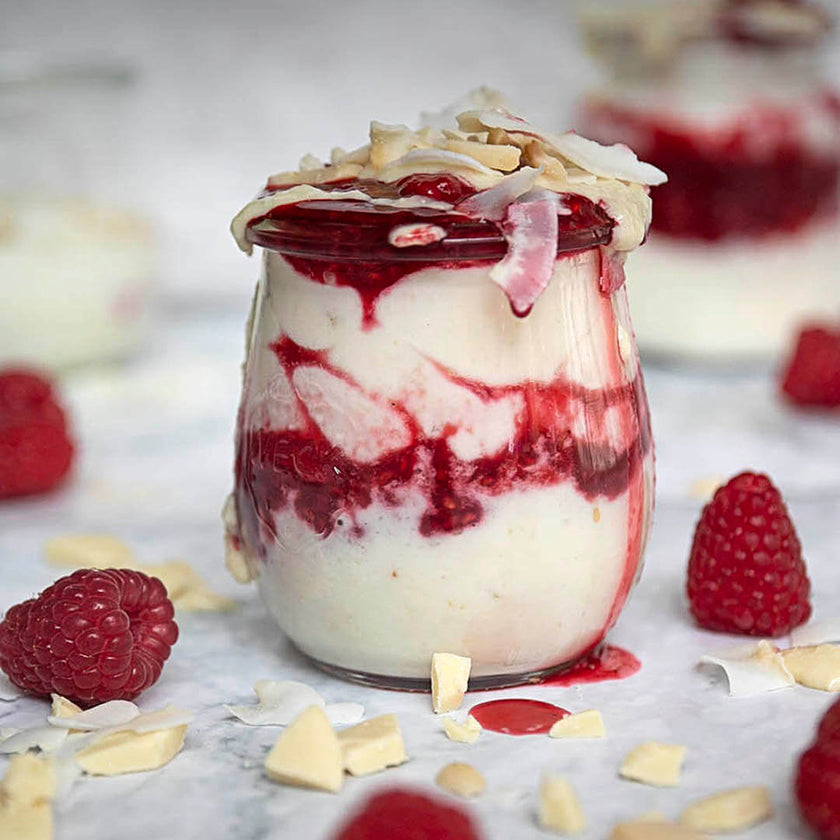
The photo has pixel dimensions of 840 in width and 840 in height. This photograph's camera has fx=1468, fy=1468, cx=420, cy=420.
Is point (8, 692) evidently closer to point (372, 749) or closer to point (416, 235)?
point (372, 749)

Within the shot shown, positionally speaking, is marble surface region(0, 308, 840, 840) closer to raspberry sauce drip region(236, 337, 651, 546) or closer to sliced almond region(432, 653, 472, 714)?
sliced almond region(432, 653, 472, 714)

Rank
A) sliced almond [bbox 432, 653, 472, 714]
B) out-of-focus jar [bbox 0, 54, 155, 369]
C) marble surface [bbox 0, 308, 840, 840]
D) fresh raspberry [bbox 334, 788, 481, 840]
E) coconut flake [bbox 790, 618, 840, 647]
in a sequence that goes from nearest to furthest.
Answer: fresh raspberry [bbox 334, 788, 481, 840] → marble surface [bbox 0, 308, 840, 840] → sliced almond [bbox 432, 653, 472, 714] → coconut flake [bbox 790, 618, 840, 647] → out-of-focus jar [bbox 0, 54, 155, 369]

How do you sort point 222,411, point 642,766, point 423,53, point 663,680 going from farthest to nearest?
point 423,53, point 222,411, point 663,680, point 642,766

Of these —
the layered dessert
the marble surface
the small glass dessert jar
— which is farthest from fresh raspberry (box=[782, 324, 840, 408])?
the small glass dessert jar

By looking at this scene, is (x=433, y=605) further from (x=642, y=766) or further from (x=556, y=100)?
(x=556, y=100)

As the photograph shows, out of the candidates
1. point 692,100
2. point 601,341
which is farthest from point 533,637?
point 692,100

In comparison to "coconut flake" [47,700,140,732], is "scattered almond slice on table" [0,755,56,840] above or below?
above
